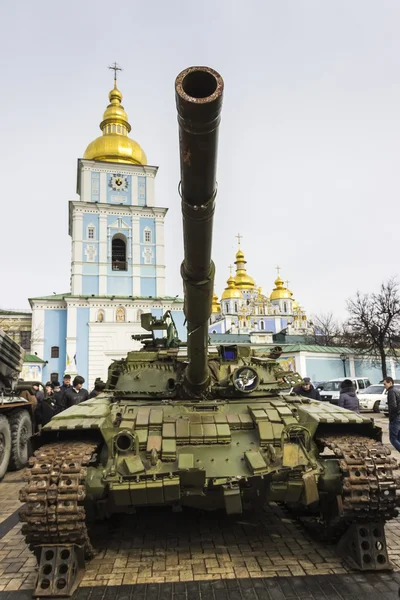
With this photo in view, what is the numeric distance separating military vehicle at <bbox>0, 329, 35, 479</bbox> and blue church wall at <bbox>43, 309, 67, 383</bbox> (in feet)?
67.3

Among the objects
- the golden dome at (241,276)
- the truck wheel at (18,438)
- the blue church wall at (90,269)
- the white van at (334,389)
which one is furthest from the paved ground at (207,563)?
the golden dome at (241,276)

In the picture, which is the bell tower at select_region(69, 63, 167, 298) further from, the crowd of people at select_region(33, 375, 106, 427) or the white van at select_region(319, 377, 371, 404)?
the crowd of people at select_region(33, 375, 106, 427)

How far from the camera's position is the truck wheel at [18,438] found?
30.1 feet

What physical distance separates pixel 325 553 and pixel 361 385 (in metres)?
20.3

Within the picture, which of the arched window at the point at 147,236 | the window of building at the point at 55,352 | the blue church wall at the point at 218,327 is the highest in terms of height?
the arched window at the point at 147,236

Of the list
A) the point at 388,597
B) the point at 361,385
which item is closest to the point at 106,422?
the point at 388,597

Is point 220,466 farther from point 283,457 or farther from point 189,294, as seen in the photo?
point 189,294

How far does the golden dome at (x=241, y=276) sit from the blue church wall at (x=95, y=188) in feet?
127

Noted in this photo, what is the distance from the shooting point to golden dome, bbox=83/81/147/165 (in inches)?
1302

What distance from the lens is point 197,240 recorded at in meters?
3.54

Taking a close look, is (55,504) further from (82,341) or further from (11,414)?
(82,341)

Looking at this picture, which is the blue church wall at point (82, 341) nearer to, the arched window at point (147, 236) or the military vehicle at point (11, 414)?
the arched window at point (147, 236)

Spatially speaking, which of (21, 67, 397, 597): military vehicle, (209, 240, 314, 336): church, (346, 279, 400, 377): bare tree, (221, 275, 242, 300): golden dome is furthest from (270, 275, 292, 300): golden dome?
(21, 67, 397, 597): military vehicle

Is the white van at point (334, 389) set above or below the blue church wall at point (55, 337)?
below
